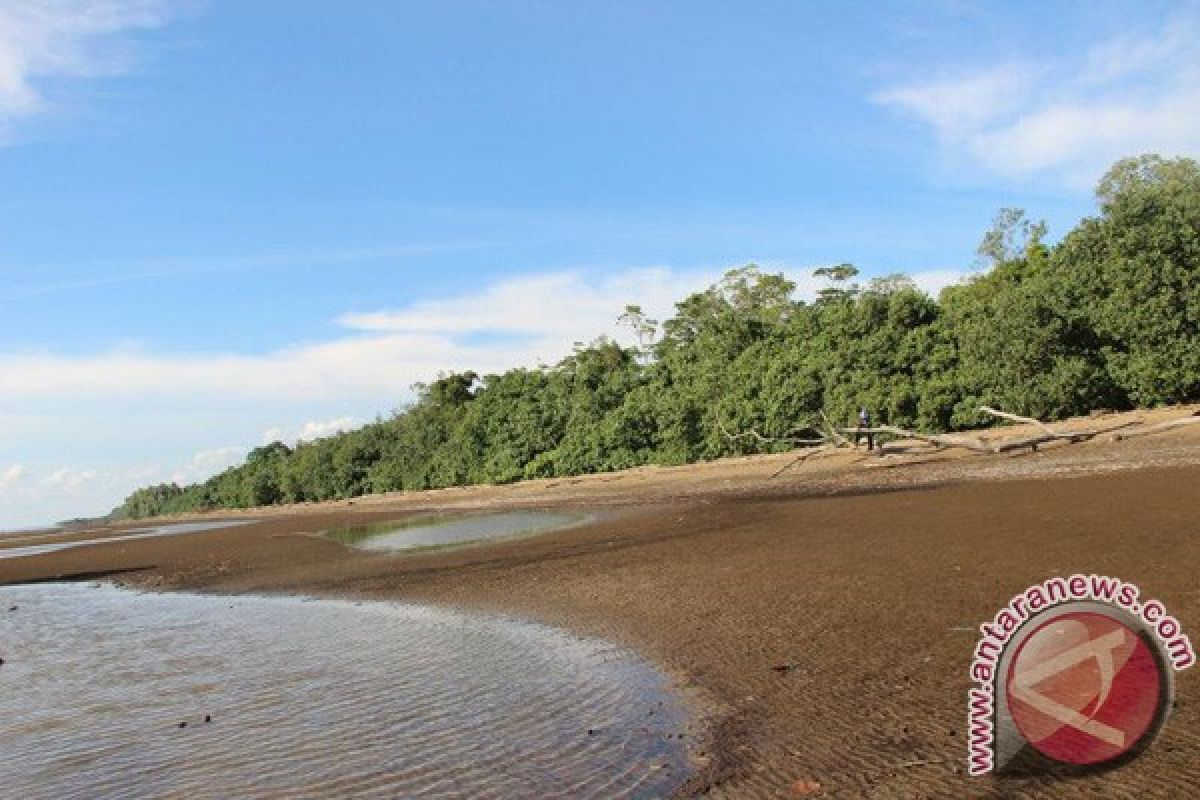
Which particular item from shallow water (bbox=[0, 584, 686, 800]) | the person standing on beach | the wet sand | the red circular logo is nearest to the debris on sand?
the wet sand

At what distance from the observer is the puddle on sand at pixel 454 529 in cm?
2225

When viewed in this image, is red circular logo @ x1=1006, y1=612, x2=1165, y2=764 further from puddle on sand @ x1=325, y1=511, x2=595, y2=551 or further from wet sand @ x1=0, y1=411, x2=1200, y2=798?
puddle on sand @ x1=325, y1=511, x2=595, y2=551

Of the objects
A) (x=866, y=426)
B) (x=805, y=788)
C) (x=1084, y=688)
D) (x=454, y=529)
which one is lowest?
(x=805, y=788)

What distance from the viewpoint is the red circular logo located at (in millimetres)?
3570

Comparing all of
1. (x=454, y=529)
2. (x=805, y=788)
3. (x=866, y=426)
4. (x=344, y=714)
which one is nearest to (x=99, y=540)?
(x=454, y=529)

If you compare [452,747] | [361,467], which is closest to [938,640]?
[452,747]

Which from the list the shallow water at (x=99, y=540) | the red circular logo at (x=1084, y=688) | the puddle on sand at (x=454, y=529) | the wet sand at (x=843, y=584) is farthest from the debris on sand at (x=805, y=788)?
the shallow water at (x=99, y=540)

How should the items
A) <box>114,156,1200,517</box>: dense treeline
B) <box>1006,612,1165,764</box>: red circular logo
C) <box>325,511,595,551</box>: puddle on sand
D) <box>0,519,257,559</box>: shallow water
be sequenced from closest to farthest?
<box>1006,612,1165,764</box>: red circular logo < <box>325,511,595,551</box>: puddle on sand < <box>114,156,1200,517</box>: dense treeline < <box>0,519,257,559</box>: shallow water

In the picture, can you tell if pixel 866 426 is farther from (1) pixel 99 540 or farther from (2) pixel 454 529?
(1) pixel 99 540

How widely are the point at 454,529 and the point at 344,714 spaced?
19868 millimetres

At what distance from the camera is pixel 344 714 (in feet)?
22.3

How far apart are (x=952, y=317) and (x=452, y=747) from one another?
31365mm

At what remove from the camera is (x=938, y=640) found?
6.51 m

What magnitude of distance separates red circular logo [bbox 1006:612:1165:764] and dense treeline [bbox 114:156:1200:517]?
25.2 metres
